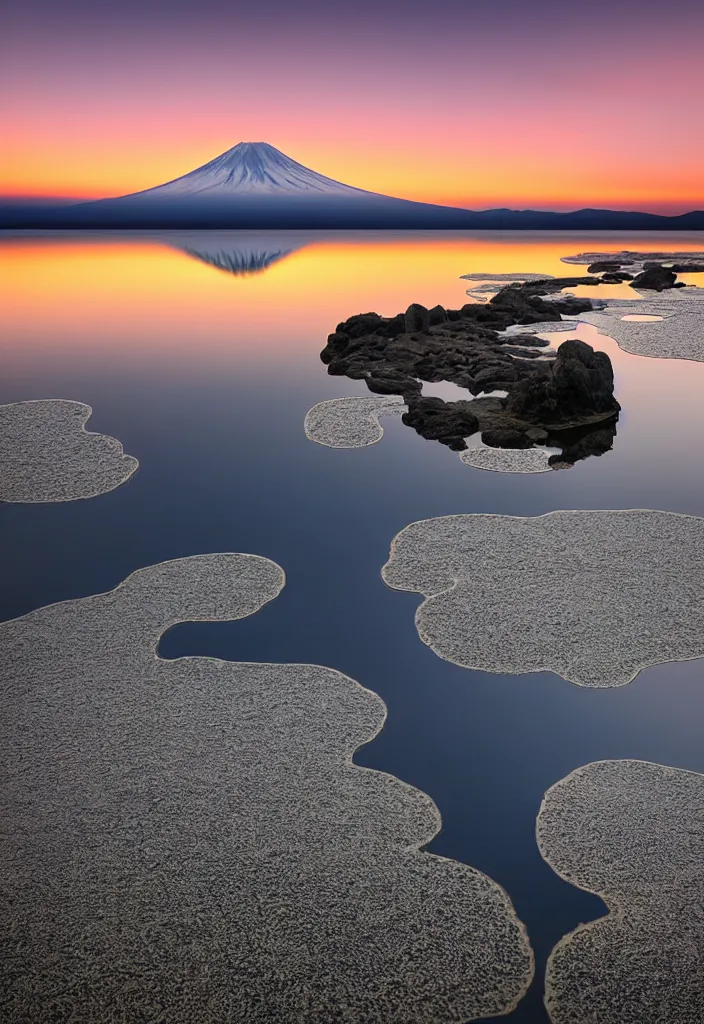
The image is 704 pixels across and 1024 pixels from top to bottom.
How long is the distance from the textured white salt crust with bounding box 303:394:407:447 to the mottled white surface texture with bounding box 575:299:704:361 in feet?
32.8

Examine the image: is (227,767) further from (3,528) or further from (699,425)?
(699,425)

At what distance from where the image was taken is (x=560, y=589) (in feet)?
33.0

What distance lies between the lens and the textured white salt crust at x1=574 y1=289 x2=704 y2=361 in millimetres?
25647

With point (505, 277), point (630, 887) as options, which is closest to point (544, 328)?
point (505, 277)

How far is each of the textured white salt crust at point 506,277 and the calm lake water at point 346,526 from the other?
18.2 metres

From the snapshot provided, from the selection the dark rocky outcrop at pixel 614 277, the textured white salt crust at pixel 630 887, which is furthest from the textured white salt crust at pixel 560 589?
the dark rocky outcrop at pixel 614 277

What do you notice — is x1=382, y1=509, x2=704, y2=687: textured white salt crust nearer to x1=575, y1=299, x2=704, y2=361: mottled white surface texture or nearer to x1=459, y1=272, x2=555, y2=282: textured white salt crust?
x1=575, y1=299, x2=704, y2=361: mottled white surface texture

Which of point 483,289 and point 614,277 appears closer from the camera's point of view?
point 483,289

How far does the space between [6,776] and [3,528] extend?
Answer: 5.95 meters

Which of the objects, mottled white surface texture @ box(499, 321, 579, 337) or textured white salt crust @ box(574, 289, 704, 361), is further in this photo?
mottled white surface texture @ box(499, 321, 579, 337)

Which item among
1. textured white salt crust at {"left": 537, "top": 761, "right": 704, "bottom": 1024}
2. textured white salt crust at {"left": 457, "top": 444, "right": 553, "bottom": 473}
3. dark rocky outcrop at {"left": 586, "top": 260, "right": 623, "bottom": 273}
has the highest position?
dark rocky outcrop at {"left": 586, "top": 260, "right": 623, "bottom": 273}

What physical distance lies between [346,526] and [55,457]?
19.7 ft

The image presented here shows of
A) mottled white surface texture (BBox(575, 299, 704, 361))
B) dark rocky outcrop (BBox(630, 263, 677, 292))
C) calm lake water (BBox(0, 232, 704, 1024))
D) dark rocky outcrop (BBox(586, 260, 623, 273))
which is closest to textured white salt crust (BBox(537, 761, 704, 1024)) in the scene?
calm lake water (BBox(0, 232, 704, 1024))

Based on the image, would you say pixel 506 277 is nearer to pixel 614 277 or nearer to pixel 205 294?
pixel 614 277
